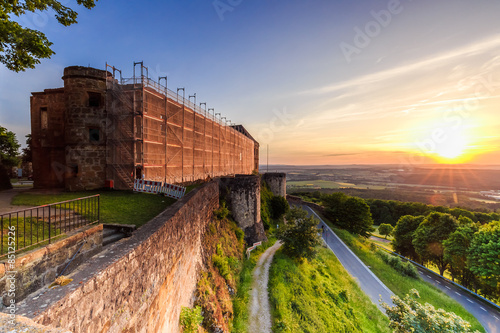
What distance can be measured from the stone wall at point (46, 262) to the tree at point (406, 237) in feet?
136

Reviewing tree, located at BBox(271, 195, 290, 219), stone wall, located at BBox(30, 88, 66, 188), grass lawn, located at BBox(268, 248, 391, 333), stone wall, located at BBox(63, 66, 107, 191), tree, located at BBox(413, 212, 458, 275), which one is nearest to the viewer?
grass lawn, located at BBox(268, 248, 391, 333)

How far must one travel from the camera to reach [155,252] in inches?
210

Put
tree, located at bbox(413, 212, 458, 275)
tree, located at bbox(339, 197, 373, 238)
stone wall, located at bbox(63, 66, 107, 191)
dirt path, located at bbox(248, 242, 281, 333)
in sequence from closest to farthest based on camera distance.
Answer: dirt path, located at bbox(248, 242, 281, 333), stone wall, located at bbox(63, 66, 107, 191), tree, located at bbox(413, 212, 458, 275), tree, located at bbox(339, 197, 373, 238)

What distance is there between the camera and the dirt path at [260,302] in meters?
10.5

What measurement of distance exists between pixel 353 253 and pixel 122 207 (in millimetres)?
28207

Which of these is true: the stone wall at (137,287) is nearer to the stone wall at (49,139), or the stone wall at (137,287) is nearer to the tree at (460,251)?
the stone wall at (49,139)

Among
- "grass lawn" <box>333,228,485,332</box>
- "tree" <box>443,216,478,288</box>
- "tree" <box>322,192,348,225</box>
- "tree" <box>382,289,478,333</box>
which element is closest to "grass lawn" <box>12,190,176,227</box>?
"tree" <box>382,289,478,333</box>

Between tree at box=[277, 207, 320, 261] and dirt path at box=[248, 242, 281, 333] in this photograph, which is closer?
dirt path at box=[248, 242, 281, 333]

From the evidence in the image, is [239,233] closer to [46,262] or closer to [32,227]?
[32,227]

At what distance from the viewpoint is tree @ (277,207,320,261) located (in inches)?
727

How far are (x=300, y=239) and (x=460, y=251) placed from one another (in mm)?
21596

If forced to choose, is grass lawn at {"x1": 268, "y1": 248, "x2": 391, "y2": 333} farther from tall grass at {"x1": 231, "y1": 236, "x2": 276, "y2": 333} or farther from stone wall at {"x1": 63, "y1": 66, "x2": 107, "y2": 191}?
stone wall at {"x1": 63, "y1": 66, "x2": 107, "y2": 191}

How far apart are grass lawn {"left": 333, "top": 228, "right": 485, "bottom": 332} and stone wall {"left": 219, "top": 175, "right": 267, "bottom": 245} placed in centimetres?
1538

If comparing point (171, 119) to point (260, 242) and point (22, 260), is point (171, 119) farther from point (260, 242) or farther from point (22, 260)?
point (22, 260)
